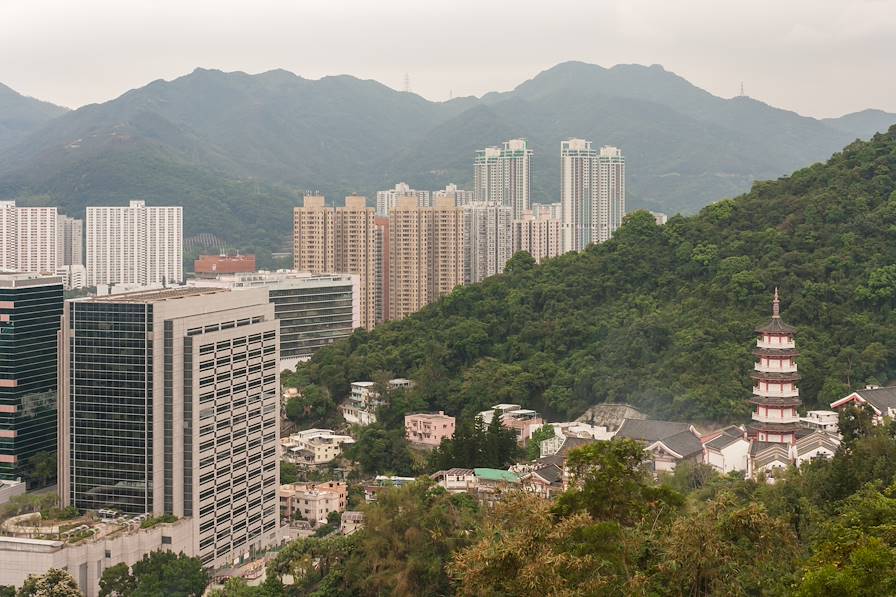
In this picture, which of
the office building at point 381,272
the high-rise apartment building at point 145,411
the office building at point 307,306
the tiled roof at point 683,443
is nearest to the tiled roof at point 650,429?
the tiled roof at point 683,443

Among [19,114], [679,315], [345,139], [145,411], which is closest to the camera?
[145,411]

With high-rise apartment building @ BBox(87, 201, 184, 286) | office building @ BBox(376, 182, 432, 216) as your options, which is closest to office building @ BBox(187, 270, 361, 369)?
high-rise apartment building @ BBox(87, 201, 184, 286)

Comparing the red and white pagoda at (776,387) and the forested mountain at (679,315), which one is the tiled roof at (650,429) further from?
the forested mountain at (679,315)

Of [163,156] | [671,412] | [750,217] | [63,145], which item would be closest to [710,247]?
[750,217]

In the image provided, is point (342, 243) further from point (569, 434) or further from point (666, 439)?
point (666, 439)

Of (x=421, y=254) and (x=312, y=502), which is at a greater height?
(x=421, y=254)

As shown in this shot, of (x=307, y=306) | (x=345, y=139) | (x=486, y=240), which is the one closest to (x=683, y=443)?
(x=307, y=306)
